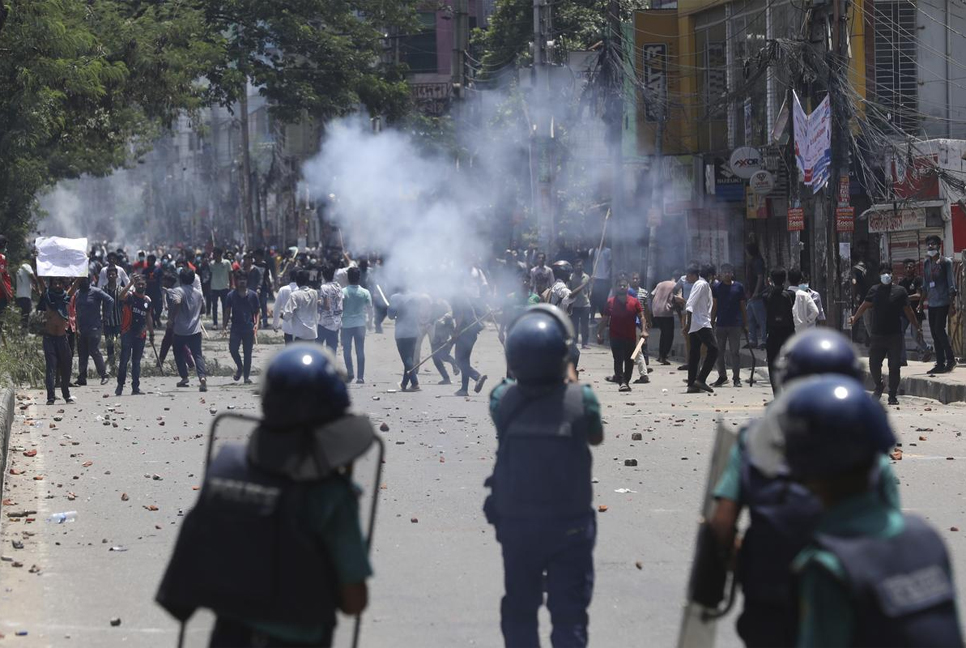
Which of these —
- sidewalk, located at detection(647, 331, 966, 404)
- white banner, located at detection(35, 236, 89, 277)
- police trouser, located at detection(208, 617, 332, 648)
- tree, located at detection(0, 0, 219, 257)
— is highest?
tree, located at detection(0, 0, 219, 257)

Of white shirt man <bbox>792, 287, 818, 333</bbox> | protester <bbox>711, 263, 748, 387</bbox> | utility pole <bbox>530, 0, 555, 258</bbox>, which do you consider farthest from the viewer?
utility pole <bbox>530, 0, 555, 258</bbox>

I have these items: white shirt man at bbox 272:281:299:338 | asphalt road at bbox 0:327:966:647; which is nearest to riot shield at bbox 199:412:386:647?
asphalt road at bbox 0:327:966:647

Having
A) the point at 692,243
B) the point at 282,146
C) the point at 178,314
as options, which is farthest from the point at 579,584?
the point at 282,146

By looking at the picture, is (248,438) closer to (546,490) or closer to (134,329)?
(546,490)

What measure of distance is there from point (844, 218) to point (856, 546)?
17534mm

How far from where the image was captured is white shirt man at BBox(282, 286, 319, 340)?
1819cm

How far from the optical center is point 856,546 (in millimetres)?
2678

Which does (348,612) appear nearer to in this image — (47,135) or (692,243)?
(47,135)

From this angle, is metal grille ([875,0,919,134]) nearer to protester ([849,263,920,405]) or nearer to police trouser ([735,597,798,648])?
protester ([849,263,920,405])

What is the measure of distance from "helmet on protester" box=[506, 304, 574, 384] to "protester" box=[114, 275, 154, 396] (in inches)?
520

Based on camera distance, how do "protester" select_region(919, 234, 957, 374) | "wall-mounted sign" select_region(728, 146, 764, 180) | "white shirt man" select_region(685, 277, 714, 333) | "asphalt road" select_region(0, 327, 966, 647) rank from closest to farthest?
"asphalt road" select_region(0, 327, 966, 647) < "white shirt man" select_region(685, 277, 714, 333) < "protester" select_region(919, 234, 957, 374) < "wall-mounted sign" select_region(728, 146, 764, 180)

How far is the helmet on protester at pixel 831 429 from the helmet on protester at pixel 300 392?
1211 mm

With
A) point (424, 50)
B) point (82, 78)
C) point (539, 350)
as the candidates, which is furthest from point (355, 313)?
point (424, 50)

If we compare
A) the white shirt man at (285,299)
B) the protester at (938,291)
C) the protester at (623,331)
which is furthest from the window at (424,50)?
the protester at (938,291)
